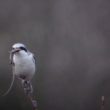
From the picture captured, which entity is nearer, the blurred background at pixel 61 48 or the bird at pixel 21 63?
the bird at pixel 21 63

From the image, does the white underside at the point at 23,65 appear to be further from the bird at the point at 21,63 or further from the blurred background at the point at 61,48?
the blurred background at the point at 61,48

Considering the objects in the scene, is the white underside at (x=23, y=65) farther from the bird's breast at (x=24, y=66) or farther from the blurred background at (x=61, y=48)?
the blurred background at (x=61, y=48)

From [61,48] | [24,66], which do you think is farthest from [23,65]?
[61,48]

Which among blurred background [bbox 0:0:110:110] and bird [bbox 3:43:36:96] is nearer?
bird [bbox 3:43:36:96]

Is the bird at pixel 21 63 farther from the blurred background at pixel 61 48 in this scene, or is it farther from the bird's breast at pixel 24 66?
the blurred background at pixel 61 48

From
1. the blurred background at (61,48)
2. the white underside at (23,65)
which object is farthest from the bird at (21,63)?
the blurred background at (61,48)

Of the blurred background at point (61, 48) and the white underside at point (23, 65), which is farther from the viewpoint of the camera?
the blurred background at point (61, 48)

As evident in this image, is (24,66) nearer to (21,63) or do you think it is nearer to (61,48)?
(21,63)

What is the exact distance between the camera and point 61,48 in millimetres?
4238

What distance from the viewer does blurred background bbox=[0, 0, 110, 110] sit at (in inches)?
162

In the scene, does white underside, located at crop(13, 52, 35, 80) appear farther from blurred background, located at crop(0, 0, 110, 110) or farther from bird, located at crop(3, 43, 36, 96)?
blurred background, located at crop(0, 0, 110, 110)

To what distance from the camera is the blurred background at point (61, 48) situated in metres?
4.11

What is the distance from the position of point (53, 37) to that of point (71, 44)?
0.16 meters

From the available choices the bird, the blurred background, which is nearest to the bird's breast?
the bird
